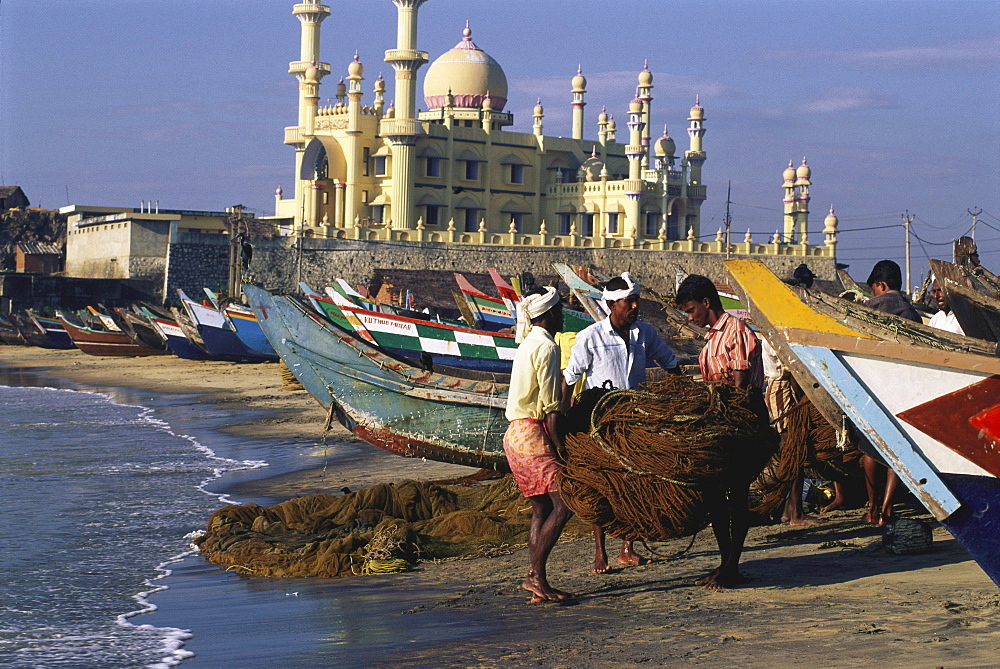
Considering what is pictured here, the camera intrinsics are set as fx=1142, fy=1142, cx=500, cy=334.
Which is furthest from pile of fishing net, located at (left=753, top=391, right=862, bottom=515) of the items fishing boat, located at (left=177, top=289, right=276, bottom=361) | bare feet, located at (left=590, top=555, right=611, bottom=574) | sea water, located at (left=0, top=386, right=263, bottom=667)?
fishing boat, located at (left=177, top=289, right=276, bottom=361)

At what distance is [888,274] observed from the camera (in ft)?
26.4

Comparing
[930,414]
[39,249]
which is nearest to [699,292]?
[930,414]

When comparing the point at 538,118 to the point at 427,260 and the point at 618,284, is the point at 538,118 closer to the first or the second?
the point at 427,260

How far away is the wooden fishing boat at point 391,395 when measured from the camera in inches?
364

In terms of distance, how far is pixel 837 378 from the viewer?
5113 millimetres

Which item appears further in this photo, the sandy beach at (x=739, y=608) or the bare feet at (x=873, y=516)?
the bare feet at (x=873, y=516)

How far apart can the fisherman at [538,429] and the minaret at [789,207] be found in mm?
55643

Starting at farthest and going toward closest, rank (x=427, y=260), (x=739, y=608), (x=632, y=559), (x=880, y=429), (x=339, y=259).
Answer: (x=427, y=260) < (x=339, y=259) < (x=632, y=559) < (x=739, y=608) < (x=880, y=429)

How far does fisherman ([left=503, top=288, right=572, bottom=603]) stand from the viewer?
580 cm

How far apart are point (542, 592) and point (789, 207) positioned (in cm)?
5710

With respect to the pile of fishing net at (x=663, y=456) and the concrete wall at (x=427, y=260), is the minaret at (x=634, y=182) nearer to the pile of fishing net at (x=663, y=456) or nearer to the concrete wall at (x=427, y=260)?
the concrete wall at (x=427, y=260)

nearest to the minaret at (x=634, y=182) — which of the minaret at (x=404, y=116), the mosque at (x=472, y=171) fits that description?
the mosque at (x=472, y=171)

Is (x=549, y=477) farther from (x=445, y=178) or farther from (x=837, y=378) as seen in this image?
(x=445, y=178)

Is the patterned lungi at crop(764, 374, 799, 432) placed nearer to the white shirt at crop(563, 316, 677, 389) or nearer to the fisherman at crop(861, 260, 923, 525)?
the fisherman at crop(861, 260, 923, 525)
